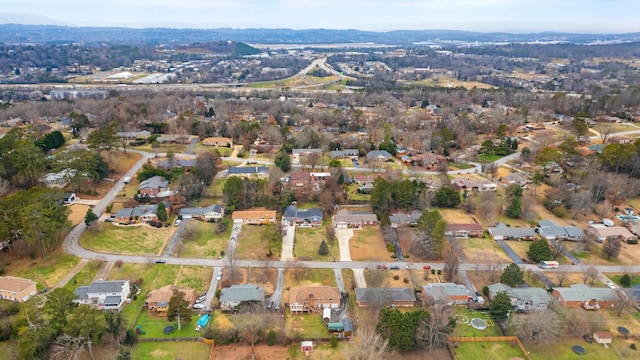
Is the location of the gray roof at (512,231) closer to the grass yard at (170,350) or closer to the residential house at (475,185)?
the residential house at (475,185)

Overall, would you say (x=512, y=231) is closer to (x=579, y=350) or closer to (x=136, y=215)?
(x=579, y=350)

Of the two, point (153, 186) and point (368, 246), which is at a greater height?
point (153, 186)

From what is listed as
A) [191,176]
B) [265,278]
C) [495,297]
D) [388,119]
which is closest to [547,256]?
[495,297]

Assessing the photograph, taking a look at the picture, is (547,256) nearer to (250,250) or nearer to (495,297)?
(495,297)

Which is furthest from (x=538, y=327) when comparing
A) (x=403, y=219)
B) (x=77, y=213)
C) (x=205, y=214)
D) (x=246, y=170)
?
(x=77, y=213)

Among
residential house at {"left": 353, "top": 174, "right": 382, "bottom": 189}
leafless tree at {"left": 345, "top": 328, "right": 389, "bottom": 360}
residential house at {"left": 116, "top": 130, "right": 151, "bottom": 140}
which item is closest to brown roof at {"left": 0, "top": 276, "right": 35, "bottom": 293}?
leafless tree at {"left": 345, "top": 328, "right": 389, "bottom": 360}

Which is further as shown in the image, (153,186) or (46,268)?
(153,186)
